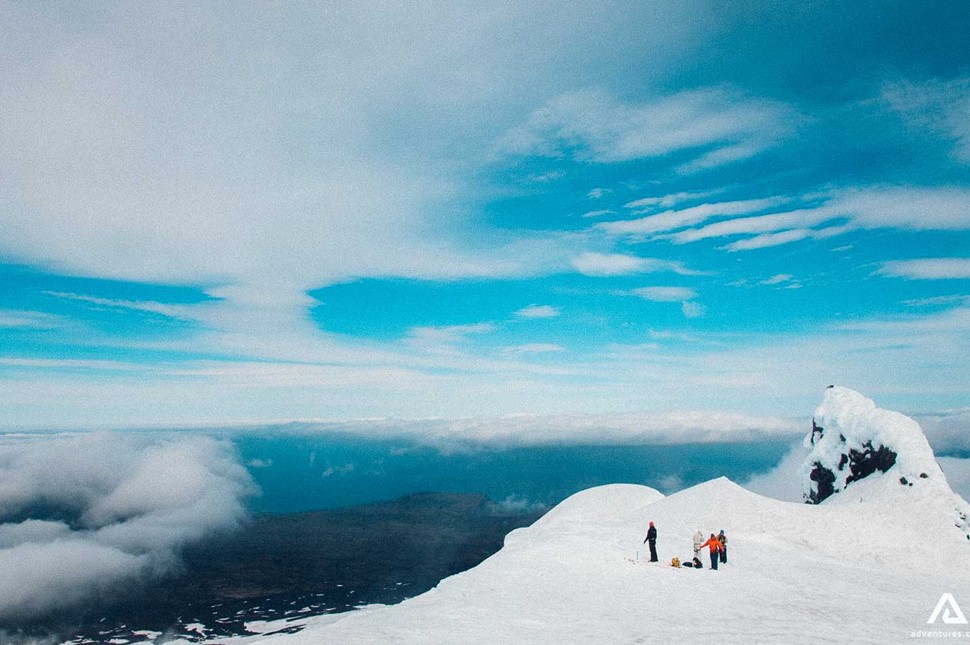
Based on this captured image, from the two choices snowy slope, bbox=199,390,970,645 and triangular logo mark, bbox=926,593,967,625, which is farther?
triangular logo mark, bbox=926,593,967,625

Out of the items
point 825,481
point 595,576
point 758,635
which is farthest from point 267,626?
point 758,635

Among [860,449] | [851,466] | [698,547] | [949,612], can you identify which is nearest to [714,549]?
[698,547]

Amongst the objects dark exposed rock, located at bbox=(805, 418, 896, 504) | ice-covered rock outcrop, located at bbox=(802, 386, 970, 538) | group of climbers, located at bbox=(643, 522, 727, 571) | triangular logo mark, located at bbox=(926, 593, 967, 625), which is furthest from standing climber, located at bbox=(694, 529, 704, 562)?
dark exposed rock, located at bbox=(805, 418, 896, 504)

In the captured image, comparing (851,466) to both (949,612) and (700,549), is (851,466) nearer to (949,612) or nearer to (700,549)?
(700,549)

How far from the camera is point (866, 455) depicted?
78000 millimetres

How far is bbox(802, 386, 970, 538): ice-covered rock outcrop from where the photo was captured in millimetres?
67500

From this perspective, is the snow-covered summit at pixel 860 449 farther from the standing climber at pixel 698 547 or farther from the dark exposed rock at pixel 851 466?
the standing climber at pixel 698 547

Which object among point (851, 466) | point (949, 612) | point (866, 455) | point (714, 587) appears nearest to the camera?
point (949, 612)

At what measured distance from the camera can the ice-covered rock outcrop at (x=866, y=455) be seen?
67.5m

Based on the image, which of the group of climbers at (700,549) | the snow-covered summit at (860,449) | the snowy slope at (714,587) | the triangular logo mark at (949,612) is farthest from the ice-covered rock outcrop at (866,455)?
the group of climbers at (700,549)

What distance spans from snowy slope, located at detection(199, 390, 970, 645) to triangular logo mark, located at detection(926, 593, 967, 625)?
51 cm

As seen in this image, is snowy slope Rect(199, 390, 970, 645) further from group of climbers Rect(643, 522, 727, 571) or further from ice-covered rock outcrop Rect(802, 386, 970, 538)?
ice-covered rock outcrop Rect(802, 386, 970, 538)

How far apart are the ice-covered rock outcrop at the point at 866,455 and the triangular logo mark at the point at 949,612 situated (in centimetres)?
3937

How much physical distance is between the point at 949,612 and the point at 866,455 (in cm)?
6187
